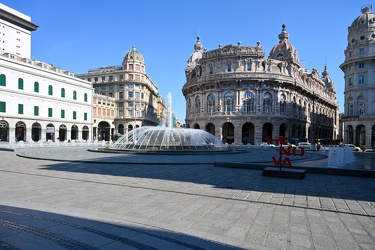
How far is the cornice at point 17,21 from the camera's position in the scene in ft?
190

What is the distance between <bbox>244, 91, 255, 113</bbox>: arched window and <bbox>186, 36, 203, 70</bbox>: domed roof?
3048 centimetres

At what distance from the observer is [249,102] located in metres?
53.0

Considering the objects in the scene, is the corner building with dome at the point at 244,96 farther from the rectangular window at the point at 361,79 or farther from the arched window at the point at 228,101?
the rectangular window at the point at 361,79

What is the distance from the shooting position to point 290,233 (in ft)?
14.7

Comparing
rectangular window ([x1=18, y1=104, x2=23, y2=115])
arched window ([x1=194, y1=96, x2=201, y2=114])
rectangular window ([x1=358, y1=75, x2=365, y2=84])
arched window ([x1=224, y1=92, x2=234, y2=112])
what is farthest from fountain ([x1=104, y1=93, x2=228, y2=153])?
rectangular window ([x1=358, y1=75, x2=365, y2=84])

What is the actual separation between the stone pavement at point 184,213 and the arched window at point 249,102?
44110 millimetres

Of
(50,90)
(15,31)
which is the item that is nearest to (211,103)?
(50,90)

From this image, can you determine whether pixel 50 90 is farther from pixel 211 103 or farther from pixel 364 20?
pixel 364 20

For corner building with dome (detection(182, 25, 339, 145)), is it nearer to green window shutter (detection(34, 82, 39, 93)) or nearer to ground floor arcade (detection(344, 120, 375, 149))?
ground floor arcade (detection(344, 120, 375, 149))

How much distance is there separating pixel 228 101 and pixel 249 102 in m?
4.38

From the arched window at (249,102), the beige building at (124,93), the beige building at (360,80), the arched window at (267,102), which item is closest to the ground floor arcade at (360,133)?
the beige building at (360,80)

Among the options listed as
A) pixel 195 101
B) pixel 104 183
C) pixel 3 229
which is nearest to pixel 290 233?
pixel 3 229

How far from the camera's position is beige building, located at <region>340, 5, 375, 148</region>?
47406 millimetres

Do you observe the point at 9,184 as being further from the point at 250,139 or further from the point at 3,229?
the point at 250,139
